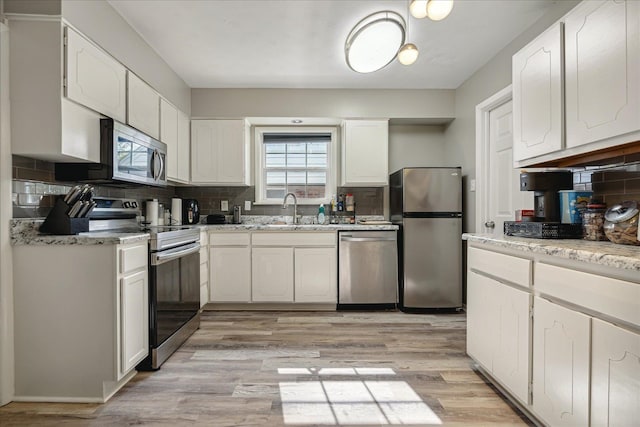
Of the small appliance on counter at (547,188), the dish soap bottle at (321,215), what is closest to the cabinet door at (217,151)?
the dish soap bottle at (321,215)

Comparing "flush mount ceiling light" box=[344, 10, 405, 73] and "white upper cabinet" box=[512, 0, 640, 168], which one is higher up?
"flush mount ceiling light" box=[344, 10, 405, 73]

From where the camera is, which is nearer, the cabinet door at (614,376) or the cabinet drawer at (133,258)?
the cabinet door at (614,376)

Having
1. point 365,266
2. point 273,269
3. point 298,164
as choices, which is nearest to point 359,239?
point 365,266

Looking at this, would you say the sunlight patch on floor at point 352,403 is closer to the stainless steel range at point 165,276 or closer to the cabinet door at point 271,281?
the stainless steel range at point 165,276

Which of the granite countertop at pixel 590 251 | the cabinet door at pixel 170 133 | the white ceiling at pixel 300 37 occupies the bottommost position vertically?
the granite countertop at pixel 590 251

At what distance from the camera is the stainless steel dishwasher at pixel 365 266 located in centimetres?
364

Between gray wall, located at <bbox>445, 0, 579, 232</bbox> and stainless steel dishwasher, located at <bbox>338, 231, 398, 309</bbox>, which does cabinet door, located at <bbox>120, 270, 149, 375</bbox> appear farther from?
gray wall, located at <bbox>445, 0, 579, 232</bbox>

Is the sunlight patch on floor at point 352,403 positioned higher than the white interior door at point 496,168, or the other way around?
the white interior door at point 496,168

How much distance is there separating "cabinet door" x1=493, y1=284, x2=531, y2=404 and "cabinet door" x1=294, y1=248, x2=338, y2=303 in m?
1.90

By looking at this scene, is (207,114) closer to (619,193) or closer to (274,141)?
(274,141)

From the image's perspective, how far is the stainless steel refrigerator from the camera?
3.58 meters

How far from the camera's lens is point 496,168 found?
3.17 metres

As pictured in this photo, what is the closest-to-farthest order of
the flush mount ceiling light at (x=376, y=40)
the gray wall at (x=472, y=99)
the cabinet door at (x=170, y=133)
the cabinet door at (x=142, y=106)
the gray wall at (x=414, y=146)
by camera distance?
1. the flush mount ceiling light at (x=376, y=40)
2. the cabinet door at (x=142, y=106)
3. the gray wall at (x=472, y=99)
4. the cabinet door at (x=170, y=133)
5. the gray wall at (x=414, y=146)

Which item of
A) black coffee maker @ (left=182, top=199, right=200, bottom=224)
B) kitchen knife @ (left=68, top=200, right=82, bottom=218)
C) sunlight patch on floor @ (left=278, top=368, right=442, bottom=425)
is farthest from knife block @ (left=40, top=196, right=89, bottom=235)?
black coffee maker @ (left=182, top=199, right=200, bottom=224)
